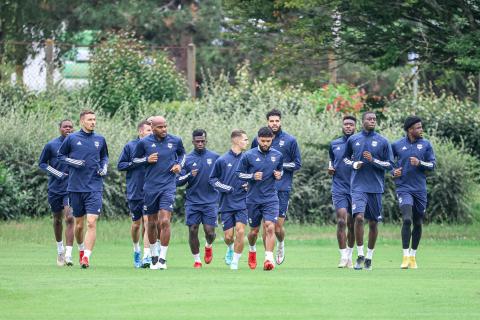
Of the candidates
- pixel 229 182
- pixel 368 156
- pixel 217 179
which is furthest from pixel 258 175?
pixel 368 156

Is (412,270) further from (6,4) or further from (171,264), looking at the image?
(6,4)

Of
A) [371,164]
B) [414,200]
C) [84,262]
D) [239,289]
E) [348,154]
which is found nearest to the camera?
[239,289]

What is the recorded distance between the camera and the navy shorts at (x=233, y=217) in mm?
20844

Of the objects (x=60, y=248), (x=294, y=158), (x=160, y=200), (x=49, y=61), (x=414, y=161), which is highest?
(x=49, y=61)

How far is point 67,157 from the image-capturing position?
20.5 metres

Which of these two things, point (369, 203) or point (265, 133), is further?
point (369, 203)

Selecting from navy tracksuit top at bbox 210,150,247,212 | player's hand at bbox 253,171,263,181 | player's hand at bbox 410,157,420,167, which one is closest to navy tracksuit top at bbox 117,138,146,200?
navy tracksuit top at bbox 210,150,247,212

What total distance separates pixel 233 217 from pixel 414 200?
8.96ft

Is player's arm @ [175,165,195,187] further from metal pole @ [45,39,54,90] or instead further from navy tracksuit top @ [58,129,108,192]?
metal pole @ [45,39,54,90]

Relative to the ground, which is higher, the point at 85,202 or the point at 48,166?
the point at 48,166

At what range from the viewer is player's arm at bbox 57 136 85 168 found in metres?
20.4

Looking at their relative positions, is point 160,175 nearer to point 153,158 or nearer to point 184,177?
point 153,158

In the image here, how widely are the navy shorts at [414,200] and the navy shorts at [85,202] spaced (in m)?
4.49

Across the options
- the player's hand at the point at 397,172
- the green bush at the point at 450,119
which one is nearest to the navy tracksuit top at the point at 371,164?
the player's hand at the point at 397,172
